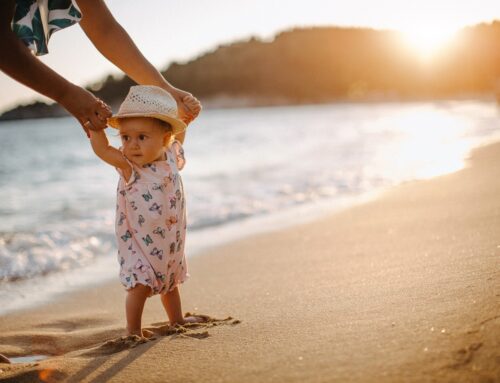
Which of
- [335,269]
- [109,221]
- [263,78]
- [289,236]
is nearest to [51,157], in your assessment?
[109,221]

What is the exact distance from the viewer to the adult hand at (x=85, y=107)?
7.20ft

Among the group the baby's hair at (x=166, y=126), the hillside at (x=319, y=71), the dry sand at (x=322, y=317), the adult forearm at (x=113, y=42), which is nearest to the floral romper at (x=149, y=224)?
the baby's hair at (x=166, y=126)

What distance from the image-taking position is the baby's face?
2.52 meters

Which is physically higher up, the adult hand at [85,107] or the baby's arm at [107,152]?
the adult hand at [85,107]

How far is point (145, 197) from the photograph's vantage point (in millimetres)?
2545

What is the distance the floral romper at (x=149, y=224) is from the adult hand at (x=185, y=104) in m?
0.32

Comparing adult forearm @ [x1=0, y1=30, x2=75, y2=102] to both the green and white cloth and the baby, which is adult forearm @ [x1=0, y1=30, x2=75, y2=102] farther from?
the baby

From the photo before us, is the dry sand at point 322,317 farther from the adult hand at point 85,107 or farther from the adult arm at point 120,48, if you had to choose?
the adult arm at point 120,48

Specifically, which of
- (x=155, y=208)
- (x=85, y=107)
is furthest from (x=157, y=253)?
(x=85, y=107)

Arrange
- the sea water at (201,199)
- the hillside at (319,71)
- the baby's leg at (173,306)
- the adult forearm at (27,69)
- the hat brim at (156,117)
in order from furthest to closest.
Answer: the hillside at (319,71) < the sea water at (201,199) < the baby's leg at (173,306) < the hat brim at (156,117) < the adult forearm at (27,69)

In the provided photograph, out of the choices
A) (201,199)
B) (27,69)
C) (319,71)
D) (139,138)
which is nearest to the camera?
(27,69)

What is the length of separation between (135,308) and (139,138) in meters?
0.74

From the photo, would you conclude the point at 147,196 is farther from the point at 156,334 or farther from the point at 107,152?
the point at 156,334

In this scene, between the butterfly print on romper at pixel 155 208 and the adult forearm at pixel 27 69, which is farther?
the butterfly print on romper at pixel 155 208
